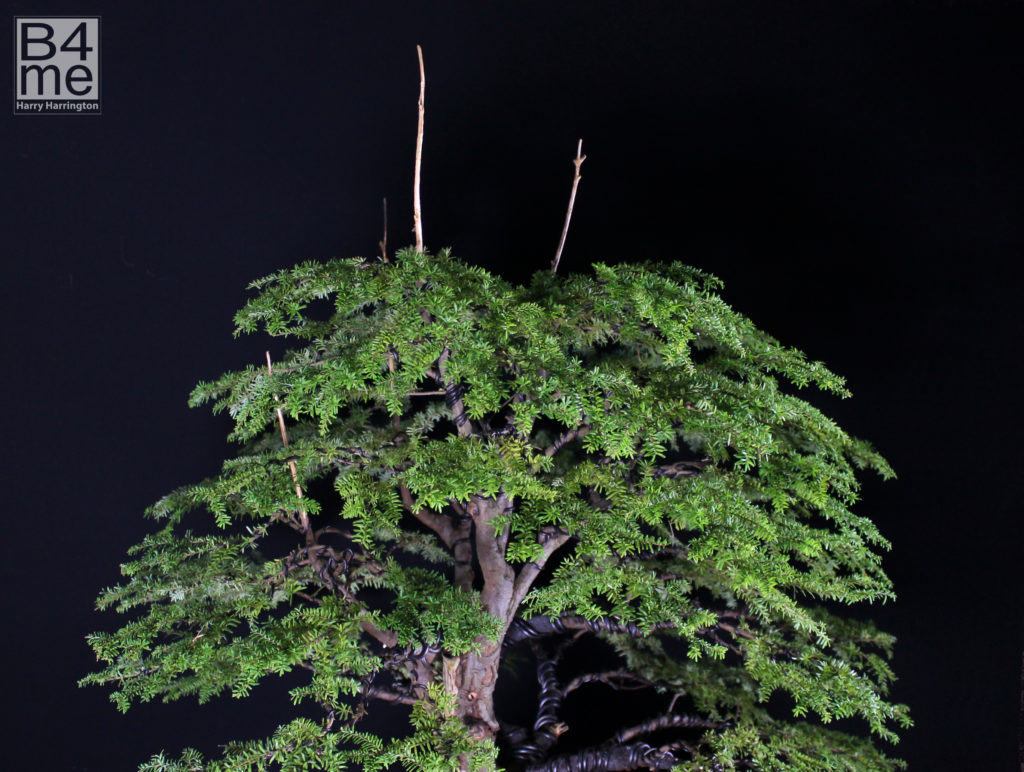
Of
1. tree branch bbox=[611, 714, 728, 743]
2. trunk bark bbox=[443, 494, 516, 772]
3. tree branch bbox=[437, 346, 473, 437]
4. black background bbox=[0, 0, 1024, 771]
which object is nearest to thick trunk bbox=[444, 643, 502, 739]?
trunk bark bbox=[443, 494, 516, 772]

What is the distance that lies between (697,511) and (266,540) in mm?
1709

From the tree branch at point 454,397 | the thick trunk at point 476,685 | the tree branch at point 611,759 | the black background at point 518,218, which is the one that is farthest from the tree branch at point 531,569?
the black background at point 518,218

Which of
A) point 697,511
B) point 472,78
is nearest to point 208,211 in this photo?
point 472,78

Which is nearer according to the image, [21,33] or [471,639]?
[471,639]

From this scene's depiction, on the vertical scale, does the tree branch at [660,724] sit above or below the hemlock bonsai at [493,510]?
below

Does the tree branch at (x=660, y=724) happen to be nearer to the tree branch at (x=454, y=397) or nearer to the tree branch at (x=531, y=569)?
the tree branch at (x=531, y=569)

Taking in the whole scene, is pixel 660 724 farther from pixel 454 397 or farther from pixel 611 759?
pixel 454 397

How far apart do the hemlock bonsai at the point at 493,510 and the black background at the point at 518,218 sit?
87cm

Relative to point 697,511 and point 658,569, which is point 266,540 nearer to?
point 658,569

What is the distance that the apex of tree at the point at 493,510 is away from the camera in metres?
1.60

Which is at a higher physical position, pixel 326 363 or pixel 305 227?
pixel 305 227

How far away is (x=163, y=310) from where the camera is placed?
8.94 feet

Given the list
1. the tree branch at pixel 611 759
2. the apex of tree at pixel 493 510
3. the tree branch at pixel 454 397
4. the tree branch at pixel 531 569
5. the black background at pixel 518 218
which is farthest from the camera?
the black background at pixel 518 218

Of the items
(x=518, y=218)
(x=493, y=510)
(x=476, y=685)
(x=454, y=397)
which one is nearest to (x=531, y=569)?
(x=493, y=510)
